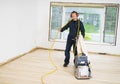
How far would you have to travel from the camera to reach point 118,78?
414cm

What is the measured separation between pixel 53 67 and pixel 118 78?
143 cm

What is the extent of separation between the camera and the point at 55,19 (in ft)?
21.7

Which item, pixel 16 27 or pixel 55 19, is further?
pixel 55 19

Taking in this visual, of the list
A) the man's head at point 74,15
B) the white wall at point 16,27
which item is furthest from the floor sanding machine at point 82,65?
the white wall at point 16,27

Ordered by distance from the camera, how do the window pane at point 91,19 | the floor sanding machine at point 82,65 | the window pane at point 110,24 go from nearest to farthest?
the floor sanding machine at point 82,65 < the window pane at point 110,24 < the window pane at point 91,19

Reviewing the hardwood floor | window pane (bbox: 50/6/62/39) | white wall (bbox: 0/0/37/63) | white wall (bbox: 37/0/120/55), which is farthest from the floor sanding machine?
window pane (bbox: 50/6/62/39)

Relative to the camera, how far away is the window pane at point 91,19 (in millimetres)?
6332

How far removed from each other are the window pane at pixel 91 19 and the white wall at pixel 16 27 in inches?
45.4

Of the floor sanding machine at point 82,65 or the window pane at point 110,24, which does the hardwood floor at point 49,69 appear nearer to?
the floor sanding machine at point 82,65

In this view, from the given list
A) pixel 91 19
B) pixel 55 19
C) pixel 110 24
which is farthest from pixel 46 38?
pixel 110 24

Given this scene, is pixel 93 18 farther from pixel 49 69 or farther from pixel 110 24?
pixel 49 69

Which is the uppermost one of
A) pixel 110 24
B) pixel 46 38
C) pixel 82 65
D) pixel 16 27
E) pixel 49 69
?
pixel 110 24

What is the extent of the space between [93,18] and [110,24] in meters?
0.54

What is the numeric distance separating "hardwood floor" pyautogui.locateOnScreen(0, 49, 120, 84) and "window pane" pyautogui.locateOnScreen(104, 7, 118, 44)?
72cm
